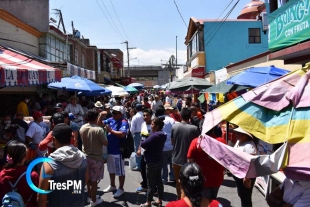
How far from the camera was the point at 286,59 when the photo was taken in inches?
303

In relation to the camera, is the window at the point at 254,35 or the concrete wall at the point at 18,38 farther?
the window at the point at 254,35

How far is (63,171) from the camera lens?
3.02 meters

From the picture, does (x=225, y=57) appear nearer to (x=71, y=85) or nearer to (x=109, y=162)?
(x=71, y=85)

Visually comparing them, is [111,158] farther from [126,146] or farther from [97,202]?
[97,202]

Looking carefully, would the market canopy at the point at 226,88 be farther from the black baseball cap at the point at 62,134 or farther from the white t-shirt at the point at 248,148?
the black baseball cap at the point at 62,134

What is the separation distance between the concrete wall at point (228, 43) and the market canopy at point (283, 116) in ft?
70.3

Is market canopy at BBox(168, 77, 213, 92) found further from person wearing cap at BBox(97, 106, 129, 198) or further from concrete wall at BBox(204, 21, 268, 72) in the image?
concrete wall at BBox(204, 21, 268, 72)

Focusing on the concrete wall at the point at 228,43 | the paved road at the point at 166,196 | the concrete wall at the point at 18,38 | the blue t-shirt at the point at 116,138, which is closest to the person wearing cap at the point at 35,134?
the blue t-shirt at the point at 116,138

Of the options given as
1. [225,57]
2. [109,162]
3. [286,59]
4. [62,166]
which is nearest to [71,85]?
[109,162]

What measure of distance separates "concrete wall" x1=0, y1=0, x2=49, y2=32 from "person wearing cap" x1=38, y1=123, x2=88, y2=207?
1409 centimetres

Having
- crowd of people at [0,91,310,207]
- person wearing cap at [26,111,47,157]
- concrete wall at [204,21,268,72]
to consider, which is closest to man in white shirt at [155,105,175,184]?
crowd of people at [0,91,310,207]

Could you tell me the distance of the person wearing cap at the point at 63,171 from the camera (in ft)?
9.56

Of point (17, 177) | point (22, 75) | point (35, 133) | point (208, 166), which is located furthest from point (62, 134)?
point (22, 75)

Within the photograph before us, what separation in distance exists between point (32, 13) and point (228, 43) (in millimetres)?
15525
